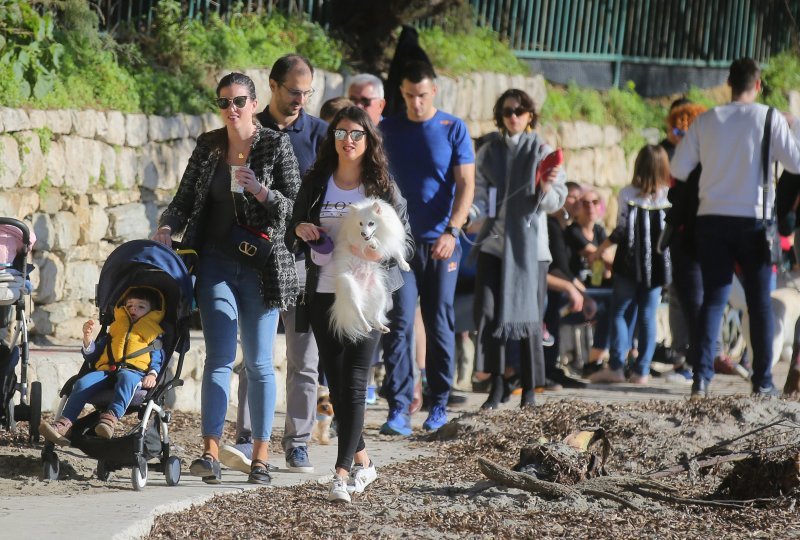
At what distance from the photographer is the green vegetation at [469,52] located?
47.1 feet

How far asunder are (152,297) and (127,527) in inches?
77.7

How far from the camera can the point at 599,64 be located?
55.7 ft

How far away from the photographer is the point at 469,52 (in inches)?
586

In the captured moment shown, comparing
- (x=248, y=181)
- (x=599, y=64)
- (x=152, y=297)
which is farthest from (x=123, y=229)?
(x=599, y=64)

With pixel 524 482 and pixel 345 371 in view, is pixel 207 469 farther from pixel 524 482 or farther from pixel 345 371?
pixel 524 482

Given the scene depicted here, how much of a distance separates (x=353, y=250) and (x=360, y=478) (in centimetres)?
102

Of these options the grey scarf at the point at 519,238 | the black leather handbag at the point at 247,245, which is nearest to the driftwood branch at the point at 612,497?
the black leather handbag at the point at 247,245

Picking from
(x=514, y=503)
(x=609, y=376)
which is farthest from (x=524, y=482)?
(x=609, y=376)

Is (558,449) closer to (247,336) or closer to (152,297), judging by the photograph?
(247,336)

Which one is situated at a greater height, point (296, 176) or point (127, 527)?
point (296, 176)

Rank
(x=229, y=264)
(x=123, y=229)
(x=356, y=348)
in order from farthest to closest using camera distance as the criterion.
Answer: (x=123, y=229) → (x=229, y=264) → (x=356, y=348)

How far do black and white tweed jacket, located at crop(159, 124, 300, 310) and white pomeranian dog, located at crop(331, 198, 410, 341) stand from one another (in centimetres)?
48

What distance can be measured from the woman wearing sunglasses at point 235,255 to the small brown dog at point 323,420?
4.24 feet

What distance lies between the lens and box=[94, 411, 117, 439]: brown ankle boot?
6551mm
